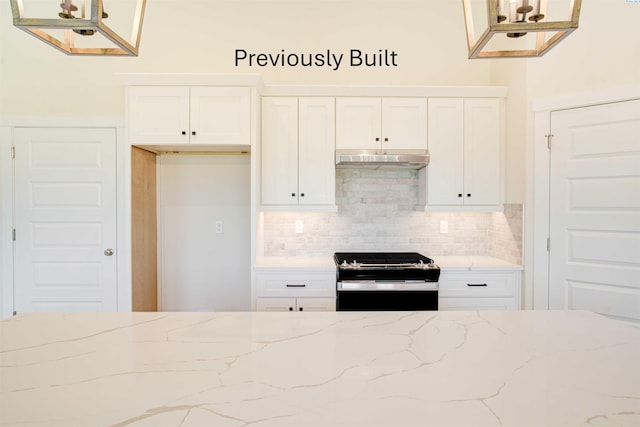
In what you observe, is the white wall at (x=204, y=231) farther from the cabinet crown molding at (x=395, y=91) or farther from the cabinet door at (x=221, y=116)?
the cabinet crown molding at (x=395, y=91)

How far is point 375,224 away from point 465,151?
101 centimetres

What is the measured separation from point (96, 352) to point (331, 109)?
236cm

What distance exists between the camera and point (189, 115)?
8.38 feet

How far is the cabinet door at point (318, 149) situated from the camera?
9.17 feet

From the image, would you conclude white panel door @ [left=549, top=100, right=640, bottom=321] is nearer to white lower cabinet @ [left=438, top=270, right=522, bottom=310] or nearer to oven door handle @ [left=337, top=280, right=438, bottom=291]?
white lower cabinet @ [left=438, top=270, right=522, bottom=310]

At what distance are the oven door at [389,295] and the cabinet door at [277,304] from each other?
16.0 inches

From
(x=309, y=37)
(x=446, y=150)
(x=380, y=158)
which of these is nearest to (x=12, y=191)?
(x=309, y=37)

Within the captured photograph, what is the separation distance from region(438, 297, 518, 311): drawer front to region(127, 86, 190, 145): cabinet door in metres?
2.42

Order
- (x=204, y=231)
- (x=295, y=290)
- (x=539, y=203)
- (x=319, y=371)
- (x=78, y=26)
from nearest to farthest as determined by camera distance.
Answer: (x=319, y=371) < (x=78, y=26) < (x=539, y=203) < (x=295, y=290) < (x=204, y=231)

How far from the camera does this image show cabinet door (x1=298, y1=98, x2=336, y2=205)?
2.79 metres

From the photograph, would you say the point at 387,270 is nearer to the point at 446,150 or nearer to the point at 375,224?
the point at 375,224

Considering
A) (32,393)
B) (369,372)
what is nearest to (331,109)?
(369,372)

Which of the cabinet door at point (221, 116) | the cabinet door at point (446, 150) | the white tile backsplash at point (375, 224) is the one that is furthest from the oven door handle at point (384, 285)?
the cabinet door at point (221, 116)

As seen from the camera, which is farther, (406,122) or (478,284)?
(406,122)
